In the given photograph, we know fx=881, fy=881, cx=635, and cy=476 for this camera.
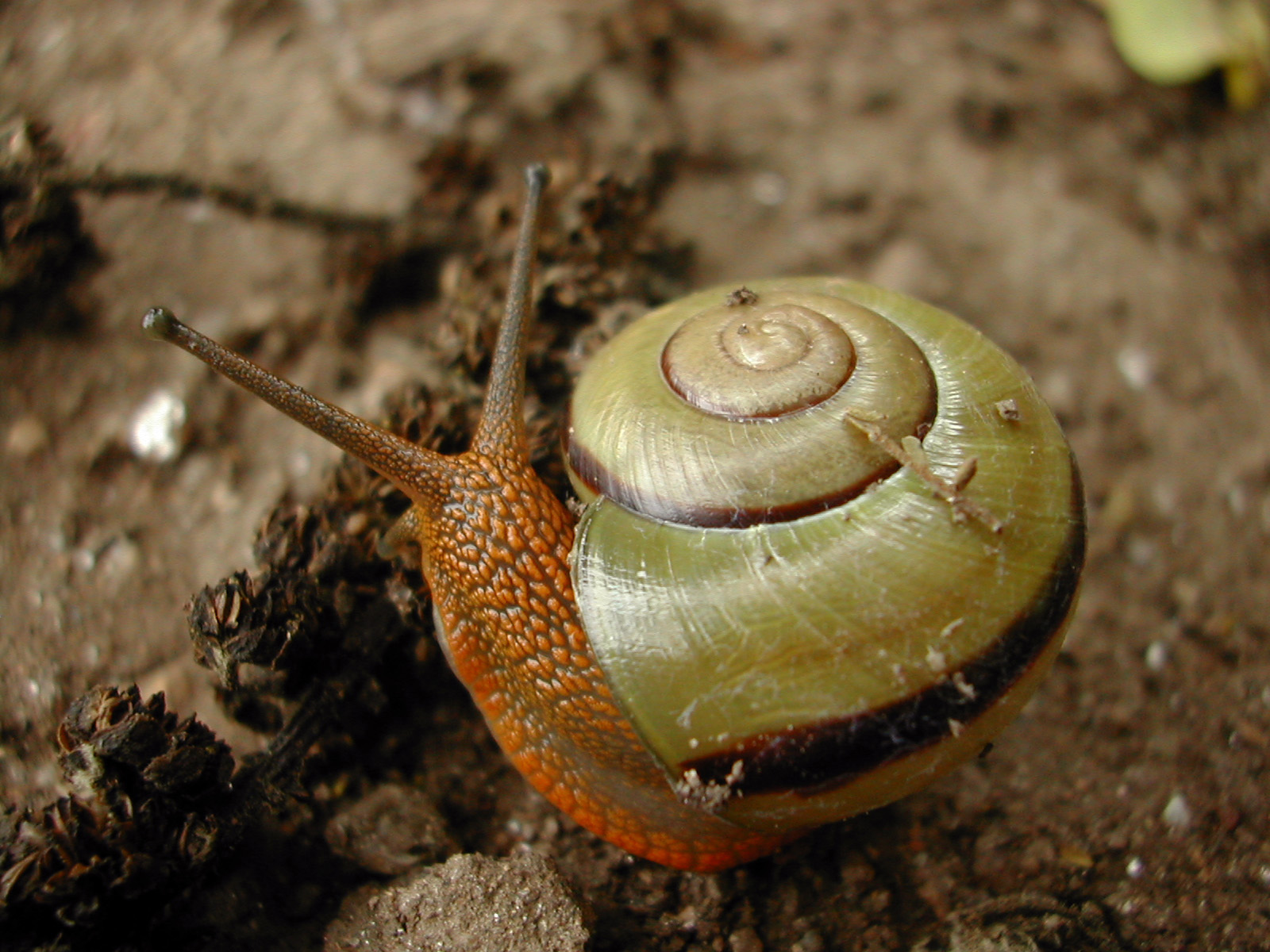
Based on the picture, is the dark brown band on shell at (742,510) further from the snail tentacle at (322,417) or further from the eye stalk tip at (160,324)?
the eye stalk tip at (160,324)

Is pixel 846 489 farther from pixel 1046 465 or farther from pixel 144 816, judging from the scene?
pixel 144 816

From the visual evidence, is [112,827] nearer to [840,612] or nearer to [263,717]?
[263,717]

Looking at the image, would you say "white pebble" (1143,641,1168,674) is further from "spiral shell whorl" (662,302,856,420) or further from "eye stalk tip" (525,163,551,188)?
"eye stalk tip" (525,163,551,188)

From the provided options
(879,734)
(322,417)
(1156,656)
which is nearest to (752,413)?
(879,734)

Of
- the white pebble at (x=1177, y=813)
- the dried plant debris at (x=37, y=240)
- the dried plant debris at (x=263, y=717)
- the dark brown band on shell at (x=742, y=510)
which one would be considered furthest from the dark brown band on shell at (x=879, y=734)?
the dried plant debris at (x=37, y=240)

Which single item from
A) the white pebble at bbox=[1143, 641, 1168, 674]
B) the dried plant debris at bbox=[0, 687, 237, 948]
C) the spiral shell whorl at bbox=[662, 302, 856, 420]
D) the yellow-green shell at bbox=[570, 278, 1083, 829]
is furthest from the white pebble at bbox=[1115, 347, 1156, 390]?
the dried plant debris at bbox=[0, 687, 237, 948]
